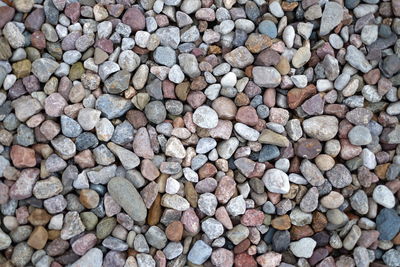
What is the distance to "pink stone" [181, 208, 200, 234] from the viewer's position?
3.54 ft

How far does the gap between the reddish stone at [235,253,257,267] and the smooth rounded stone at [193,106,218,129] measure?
12.4 inches

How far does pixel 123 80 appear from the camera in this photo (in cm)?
112

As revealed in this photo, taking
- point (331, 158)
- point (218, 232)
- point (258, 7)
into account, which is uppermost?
point (258, 7)

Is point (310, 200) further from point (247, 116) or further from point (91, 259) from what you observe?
point (91, 259)

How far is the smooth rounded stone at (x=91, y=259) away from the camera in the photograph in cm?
105

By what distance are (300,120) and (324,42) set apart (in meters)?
0.21

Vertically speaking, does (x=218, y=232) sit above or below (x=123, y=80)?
below

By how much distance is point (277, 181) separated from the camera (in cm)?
110

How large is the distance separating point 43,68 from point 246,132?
0.52 metres

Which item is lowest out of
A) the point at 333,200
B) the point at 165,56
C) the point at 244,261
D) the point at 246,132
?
the point at 244,261

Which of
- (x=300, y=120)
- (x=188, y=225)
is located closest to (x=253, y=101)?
(x=300, y=120)

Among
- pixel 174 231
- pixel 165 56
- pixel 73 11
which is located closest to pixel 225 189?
pixel 174 231

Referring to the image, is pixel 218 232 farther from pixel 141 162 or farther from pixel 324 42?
pixel 324 42

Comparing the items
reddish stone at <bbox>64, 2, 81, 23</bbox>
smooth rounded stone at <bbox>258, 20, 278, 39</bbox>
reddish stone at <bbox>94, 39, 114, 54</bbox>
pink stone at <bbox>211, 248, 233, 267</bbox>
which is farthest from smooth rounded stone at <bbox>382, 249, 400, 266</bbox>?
reddish stone at <bbox>64, 2, 81, 23</bbox>
